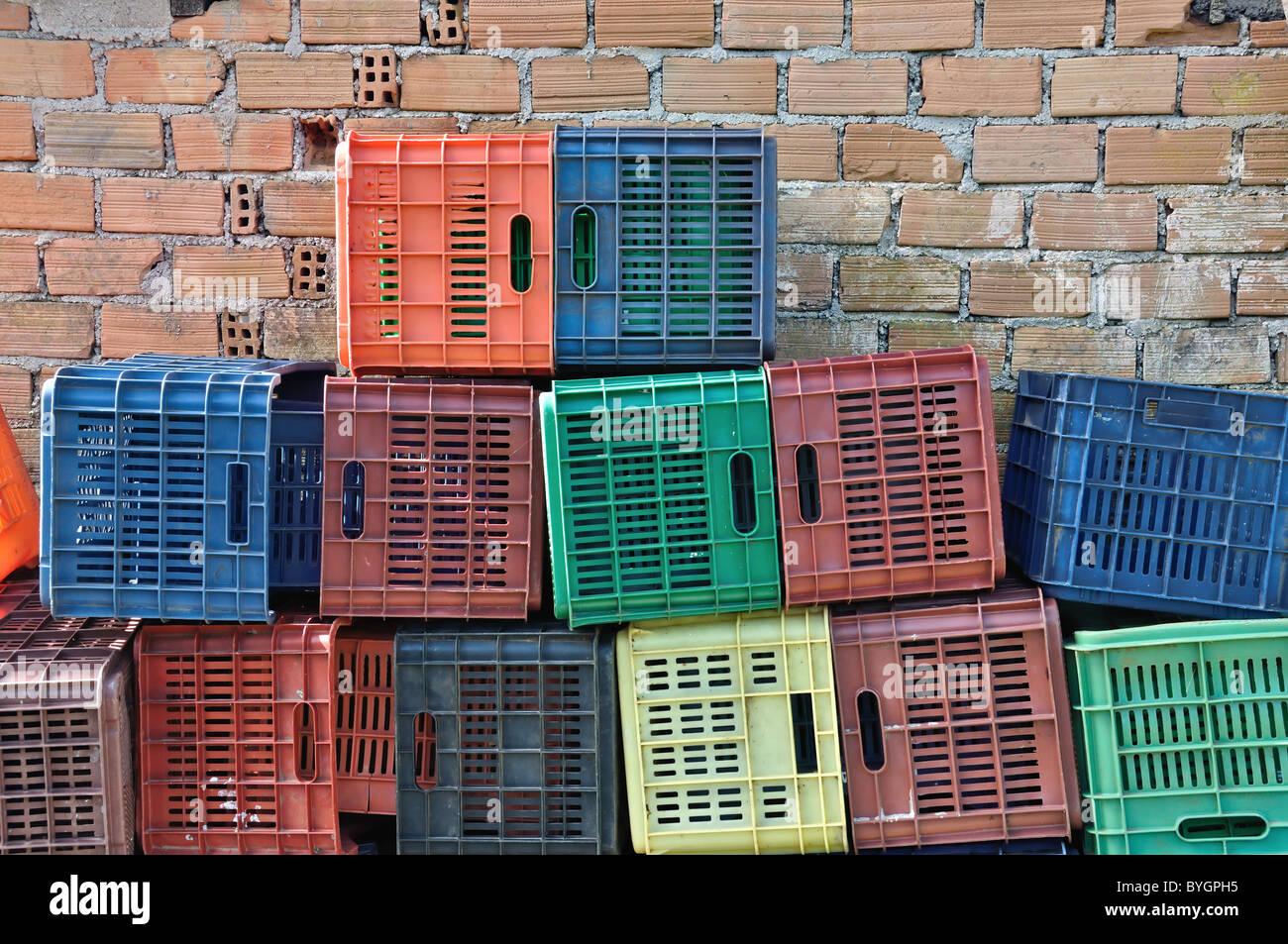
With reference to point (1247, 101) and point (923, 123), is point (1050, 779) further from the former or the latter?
point (1247, 101)

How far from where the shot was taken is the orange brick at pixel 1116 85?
3.55 metres

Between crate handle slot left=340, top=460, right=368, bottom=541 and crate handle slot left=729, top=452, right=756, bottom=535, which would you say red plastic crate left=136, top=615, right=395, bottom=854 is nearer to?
crate handle slot left=340, top=460, right=368, bottom=541

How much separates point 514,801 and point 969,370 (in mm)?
1608

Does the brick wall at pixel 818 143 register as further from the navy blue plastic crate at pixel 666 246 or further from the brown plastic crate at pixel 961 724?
the brown plastic crate at pixel 961 724

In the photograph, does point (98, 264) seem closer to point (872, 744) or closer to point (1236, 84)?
point (872, 744)

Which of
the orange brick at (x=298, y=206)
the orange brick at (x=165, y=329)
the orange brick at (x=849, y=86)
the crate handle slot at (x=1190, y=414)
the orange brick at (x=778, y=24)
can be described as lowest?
the crate handle slot at (x=1190, y=414)

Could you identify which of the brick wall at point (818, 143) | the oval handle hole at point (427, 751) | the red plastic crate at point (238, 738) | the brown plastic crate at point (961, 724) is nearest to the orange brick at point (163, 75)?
the brick wall at point (818, 143)

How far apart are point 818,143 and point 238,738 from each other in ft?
8.63

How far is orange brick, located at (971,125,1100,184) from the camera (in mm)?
A: 3590

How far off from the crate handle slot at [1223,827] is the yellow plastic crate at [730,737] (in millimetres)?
865

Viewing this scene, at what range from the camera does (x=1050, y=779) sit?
2652mm

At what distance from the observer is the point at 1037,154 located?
3.60 metres

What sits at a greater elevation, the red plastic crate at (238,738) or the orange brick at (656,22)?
the orange brick at (656,22)
